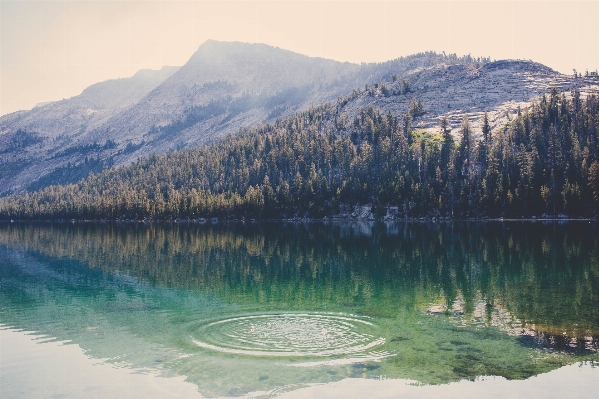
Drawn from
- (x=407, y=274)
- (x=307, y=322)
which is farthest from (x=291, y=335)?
(x=407, y=274)

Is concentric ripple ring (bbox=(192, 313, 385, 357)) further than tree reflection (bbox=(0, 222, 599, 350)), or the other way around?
tree reflection (bbox=(0, 222, 599, 350))

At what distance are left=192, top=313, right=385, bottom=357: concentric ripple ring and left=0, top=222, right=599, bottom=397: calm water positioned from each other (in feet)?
0.40

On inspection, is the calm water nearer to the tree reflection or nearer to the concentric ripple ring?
the concentric ripple ring

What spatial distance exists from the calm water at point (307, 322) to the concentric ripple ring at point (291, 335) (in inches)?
4.7

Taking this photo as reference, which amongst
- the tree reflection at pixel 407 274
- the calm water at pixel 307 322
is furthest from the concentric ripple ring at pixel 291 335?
the tree reflection at pixel 407 274

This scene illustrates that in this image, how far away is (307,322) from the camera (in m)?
35.7

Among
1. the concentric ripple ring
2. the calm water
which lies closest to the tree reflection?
the calm water

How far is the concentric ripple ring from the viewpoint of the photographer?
96.4 feet

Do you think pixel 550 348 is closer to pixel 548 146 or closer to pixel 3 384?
pixel 3 384

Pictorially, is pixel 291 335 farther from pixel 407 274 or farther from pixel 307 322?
Answer: pixel 407 274

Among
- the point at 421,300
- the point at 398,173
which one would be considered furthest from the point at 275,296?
the point at 398,173

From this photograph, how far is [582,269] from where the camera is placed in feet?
183

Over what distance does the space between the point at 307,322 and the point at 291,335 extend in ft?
10.7

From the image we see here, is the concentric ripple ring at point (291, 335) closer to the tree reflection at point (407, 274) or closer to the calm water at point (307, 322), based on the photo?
the calm water at point (307, 322)
